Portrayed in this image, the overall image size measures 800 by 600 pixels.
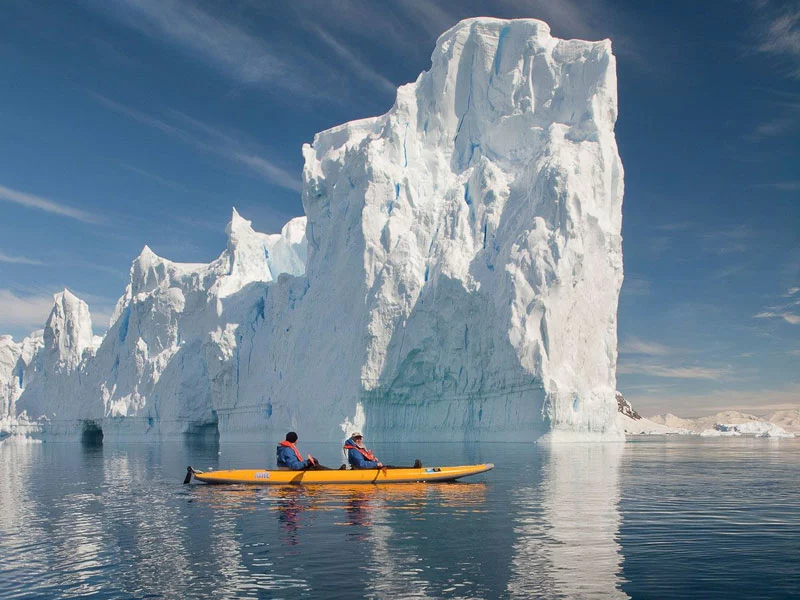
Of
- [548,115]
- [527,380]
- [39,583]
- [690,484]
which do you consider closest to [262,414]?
[527,380]

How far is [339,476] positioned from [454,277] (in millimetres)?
25634

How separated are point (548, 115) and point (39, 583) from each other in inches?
1705

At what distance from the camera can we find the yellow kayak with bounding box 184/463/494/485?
18.9 m

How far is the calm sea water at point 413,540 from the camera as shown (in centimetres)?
907

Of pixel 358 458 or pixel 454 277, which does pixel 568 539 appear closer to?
pixel 358 458

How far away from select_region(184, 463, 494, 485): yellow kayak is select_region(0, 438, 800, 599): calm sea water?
29 centimetres

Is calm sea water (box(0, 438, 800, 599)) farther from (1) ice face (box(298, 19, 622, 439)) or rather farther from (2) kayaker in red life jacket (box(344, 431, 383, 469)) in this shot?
(1) ice face (box(298, 19, 622, 439))

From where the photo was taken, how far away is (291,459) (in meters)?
→ 19.4

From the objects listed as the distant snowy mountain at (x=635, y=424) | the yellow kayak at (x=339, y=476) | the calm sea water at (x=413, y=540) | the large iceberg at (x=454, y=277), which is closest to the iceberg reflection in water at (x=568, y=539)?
the calm sea water at (x=413, y=540)

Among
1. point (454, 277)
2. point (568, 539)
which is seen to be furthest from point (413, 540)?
point (454, 277)

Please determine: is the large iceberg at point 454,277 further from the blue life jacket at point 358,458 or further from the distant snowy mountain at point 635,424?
the distant snowy mountain at point 635,424

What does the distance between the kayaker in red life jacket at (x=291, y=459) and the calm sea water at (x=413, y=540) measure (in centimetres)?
67

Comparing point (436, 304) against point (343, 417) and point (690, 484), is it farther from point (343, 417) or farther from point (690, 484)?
point (690, 484)

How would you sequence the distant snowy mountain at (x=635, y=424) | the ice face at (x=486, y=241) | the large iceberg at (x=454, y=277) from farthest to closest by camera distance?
the distant snowy mountain at (x=635, y=424) → the large iceberg at (x=454, y=277) → the ice face at (x=486, y=241)
